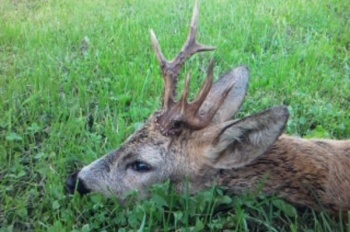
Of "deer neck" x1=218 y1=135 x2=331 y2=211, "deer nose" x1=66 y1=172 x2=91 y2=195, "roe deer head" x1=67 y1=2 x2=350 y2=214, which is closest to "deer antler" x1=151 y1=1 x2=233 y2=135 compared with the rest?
"roe deer head" x1=67 y1=2 x2=350 y2=214

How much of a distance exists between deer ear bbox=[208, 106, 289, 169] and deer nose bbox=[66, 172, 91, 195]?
74 centimetres

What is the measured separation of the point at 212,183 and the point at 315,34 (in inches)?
130

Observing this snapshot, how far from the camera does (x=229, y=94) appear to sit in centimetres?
431

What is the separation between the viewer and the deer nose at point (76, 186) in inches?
153

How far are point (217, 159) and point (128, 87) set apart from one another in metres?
1.77

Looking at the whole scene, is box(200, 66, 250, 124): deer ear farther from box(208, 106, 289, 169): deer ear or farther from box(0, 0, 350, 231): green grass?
box(0, 0, 350, 231): green grass

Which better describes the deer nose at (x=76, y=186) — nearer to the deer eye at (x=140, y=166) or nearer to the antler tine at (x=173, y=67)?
the deer eye at (x=140, y=166)

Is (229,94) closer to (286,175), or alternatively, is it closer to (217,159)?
(217,159)

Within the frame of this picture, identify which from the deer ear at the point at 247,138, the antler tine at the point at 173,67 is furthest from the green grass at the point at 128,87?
the antler tine at the point at 173,67

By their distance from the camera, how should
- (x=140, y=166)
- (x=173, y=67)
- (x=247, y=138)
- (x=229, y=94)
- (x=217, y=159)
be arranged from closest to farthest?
(x=247, y=138) < (x=217, y=159) < (x=140, y=166) < (x=173, y=67) < (x=229, y=94)

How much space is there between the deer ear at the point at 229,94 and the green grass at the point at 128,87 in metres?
0.62

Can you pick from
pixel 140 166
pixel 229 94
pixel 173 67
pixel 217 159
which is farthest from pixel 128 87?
pixel 217 159

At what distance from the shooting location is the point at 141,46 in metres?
6.16

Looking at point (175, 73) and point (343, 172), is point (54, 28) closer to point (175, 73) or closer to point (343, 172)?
point (175, 73)
